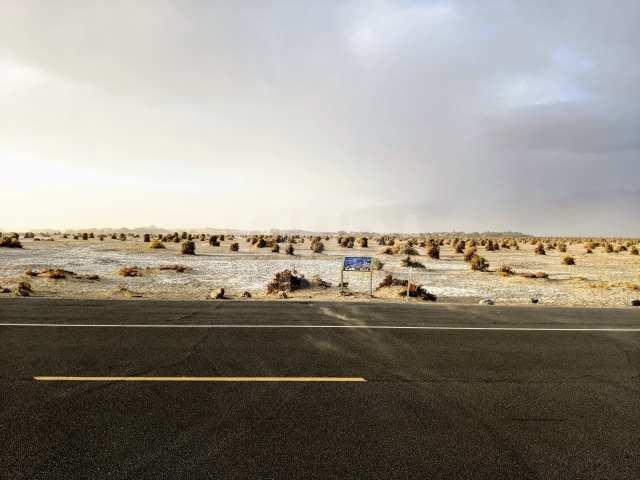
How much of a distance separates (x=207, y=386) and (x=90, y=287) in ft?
51.9

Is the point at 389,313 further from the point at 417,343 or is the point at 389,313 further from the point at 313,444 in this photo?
the point at 313,444

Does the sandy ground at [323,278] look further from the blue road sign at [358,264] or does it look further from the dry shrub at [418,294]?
the blue road sign at [358,264]

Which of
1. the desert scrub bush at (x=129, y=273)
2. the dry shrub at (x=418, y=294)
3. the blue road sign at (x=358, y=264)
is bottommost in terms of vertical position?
the desert scrub bush at (x=129, y=273)

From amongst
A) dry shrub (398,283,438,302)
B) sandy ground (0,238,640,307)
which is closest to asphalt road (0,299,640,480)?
dry shrub (398,283,438,302)

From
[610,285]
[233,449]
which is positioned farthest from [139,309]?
[610,285]

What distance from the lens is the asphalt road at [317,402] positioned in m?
4.14

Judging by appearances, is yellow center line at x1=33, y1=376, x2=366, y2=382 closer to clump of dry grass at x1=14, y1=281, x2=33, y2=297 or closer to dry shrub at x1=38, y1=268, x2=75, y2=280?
clump of dry grass at x1=14, y1=281, x2=33, y2=297

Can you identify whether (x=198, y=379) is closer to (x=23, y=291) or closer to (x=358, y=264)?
(x=358, y=264)

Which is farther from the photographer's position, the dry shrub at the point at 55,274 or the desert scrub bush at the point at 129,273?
the desert scrub bush at the point at 129,273

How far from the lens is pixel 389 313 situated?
12.6 metres

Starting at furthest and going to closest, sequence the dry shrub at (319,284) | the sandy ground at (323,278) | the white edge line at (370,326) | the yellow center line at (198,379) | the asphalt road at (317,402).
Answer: the dry shrub at (319,284) → the sandy ground at (323,278) → the white edge line at (370,326) → the yellow center line at (198,379) → the asphalt road at (317,402)

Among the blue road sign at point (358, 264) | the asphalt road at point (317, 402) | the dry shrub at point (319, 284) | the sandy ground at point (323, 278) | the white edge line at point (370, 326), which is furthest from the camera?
the dry shrub at point (319, 284)

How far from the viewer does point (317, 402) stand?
560 cm

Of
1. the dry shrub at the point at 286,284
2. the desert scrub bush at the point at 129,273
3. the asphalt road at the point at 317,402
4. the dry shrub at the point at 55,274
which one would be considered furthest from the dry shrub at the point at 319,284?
the dry shrub at the point at 55,274
